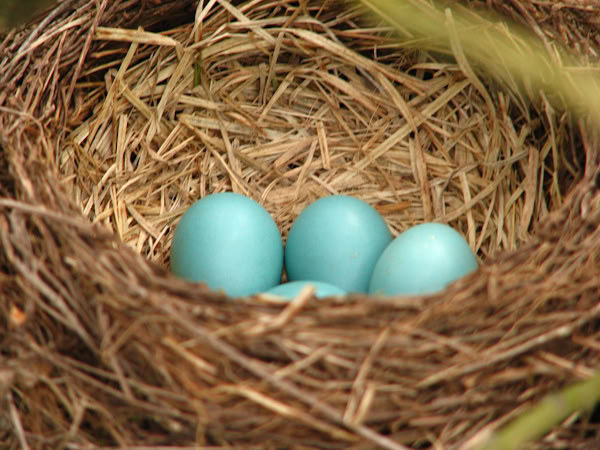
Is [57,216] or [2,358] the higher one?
[57,216]

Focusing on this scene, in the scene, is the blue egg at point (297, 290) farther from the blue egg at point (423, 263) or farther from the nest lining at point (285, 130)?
the nest lining at point (285, 130)

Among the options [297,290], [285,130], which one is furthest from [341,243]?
[285,130]

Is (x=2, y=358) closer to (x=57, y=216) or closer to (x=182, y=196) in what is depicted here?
(x=57, y=216)

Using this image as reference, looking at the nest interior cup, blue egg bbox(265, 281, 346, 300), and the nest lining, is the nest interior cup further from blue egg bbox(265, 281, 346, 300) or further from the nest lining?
blue egg bbox(265, 281, 346, 300)

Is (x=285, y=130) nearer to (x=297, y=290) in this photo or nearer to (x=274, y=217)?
(x=274, y=217)

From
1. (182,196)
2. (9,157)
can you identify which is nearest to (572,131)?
(182,196)

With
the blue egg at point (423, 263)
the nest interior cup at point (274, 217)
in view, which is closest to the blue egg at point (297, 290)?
the blue egg at point (423, 263)

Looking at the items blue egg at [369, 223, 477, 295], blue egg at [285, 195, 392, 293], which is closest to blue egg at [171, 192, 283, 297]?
blue egg at [285, 195, 392, 293]
